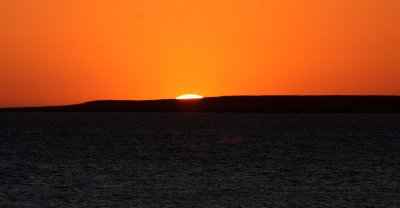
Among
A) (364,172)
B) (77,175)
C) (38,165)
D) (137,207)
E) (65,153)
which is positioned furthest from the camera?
(65,153)

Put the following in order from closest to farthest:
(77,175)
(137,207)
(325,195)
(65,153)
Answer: (137,207), (325,195), (77,175), (65,153)

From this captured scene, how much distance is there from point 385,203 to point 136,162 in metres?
37.2

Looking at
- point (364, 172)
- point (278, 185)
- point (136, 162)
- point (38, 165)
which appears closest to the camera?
point (278, 185)

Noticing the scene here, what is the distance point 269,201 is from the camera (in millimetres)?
47219

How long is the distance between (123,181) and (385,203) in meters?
20.2

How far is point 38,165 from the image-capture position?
74.5 m

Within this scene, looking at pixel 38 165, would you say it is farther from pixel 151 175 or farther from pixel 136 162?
pixel 151 175

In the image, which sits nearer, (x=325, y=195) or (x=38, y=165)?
(x=325, y=195)

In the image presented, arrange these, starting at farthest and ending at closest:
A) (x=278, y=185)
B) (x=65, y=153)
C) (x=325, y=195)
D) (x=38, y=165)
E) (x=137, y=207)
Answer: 1. (x=65, y=153)
2. (x=38, y=165)
3. (x=278, y=185)
4. (x=325, y=195)
5. (x=137, y=207)

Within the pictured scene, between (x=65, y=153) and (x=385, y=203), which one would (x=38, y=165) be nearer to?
(x=65, y=153)

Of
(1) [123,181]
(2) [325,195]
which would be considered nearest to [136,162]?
(1) [123,181]

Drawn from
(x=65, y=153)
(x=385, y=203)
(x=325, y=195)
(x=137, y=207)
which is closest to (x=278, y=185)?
(x=325, y=195)

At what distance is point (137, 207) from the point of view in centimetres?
Result: 4462

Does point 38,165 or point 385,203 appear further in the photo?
point 38,165
